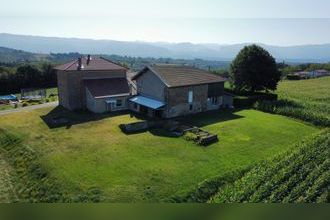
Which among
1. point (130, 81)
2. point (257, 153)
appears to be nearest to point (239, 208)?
point (257, 153)

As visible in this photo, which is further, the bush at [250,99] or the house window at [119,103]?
the bush at [250,99]

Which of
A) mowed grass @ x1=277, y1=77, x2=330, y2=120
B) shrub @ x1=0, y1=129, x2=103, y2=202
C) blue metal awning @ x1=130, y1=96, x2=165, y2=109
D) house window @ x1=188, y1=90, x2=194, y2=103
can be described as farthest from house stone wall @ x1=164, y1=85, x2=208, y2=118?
shrub @ x1=0, y1=129, x2=103, y2=202

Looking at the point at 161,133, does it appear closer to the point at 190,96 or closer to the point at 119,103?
the point at 190,96

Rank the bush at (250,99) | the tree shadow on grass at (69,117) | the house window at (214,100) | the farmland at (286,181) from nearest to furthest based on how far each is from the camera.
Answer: the farmland at (286,181) → the tree shadow on grass at (69,117) → the house window at (214,100) → the bush at (250,99)

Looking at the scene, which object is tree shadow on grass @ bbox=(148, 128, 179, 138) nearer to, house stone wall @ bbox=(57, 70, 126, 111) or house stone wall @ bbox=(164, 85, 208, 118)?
house stone wall @ bbox=(164, 85, 208, 118)

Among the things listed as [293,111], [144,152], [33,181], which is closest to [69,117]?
[144,152]

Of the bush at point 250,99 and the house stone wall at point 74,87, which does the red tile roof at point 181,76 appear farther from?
the house stone wall at point 74,87

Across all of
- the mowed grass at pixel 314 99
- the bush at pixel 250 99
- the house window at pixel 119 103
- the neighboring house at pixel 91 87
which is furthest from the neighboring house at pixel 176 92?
the mowed grass at pixel 314 99

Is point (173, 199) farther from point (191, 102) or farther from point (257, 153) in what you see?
point (191, 102)
